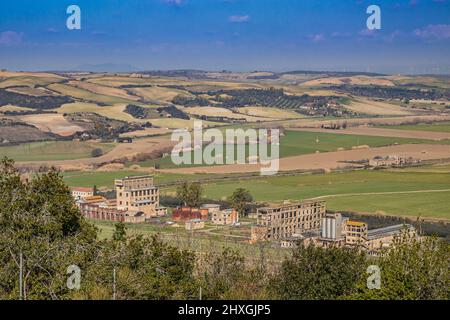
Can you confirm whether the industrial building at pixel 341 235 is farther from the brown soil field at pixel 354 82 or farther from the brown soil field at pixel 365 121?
the brown soil field at pixel 354 82

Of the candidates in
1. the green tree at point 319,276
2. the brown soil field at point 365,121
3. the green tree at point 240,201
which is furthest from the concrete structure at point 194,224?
the brown soil field at point 365,121

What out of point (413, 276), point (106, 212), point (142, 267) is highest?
point (413, 276)

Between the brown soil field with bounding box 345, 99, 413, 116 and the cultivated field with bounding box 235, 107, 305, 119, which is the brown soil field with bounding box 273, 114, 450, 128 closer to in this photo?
the cultivated field with bounding box 235, 107, 305, 119

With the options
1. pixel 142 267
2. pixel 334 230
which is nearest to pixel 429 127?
pixel 334 230

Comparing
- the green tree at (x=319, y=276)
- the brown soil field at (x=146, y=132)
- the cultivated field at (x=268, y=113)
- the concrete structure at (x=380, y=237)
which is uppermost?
the green tree at (x=319, y=276)

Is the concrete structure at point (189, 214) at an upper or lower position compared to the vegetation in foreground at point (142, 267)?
lower

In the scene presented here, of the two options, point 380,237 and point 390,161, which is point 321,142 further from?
point 380,237

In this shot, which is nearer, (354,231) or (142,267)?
(142,267)
